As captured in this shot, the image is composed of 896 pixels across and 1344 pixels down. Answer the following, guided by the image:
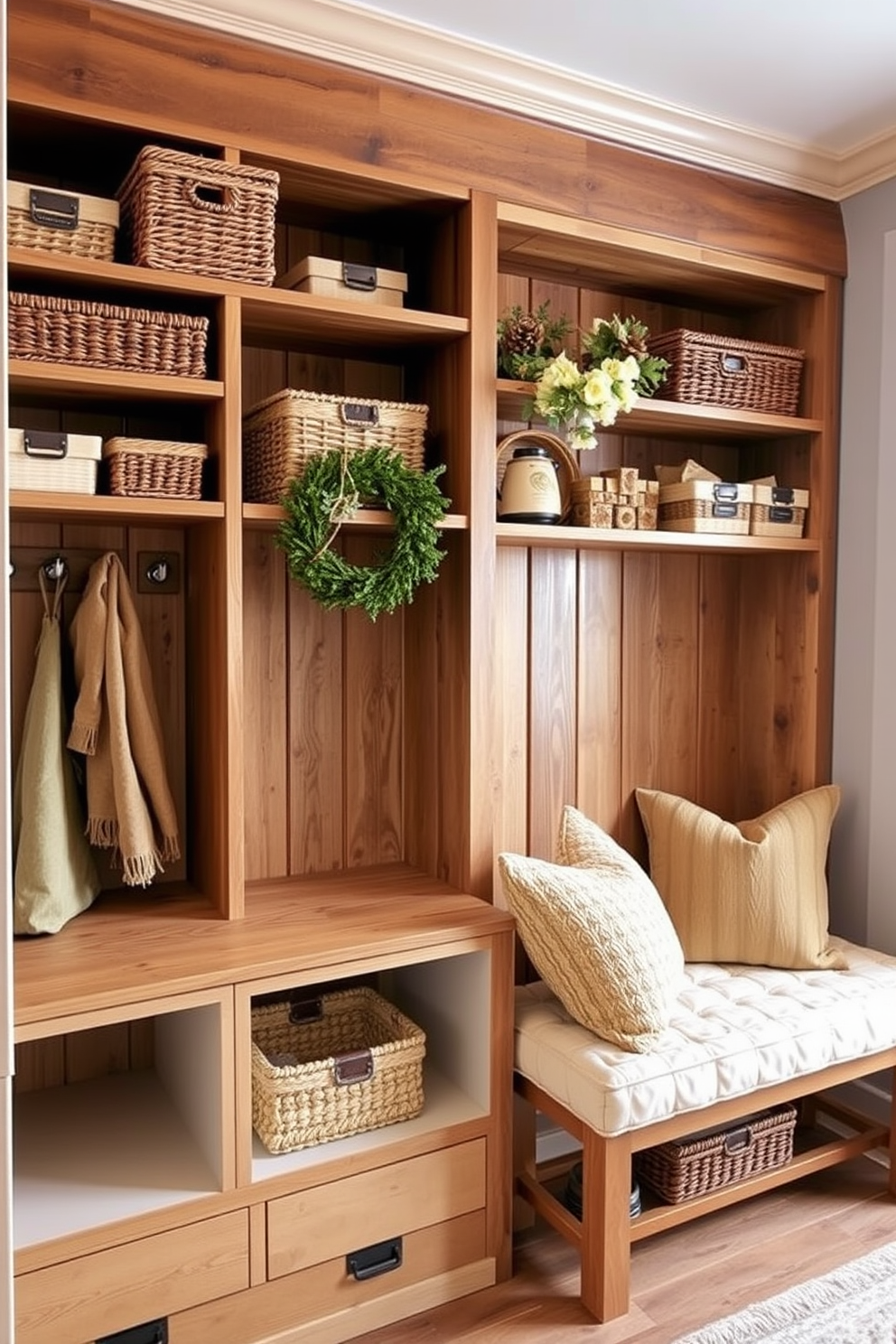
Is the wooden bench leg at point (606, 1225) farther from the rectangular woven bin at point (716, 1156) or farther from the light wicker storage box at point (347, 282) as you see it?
the light wicker storage box at point (347, 282)

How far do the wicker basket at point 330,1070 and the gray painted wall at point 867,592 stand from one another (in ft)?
4.29

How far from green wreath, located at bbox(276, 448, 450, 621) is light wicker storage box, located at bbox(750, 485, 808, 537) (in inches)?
36.7

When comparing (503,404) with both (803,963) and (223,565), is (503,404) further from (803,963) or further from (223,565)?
(803,963)

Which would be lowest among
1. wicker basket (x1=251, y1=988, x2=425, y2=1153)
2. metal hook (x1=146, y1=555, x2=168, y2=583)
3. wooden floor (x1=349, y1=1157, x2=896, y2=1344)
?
wooden floor (x1=349, y1=1157, x2=896, y2=1344)

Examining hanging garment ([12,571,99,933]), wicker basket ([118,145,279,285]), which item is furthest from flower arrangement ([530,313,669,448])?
hanging garment ([12,571,99,933])

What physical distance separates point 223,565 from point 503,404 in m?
0.84

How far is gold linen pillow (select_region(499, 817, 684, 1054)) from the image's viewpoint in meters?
2.08

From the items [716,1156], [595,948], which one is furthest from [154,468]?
[716,1156]

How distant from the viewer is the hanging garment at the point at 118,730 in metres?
2.06

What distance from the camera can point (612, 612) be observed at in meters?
2.81

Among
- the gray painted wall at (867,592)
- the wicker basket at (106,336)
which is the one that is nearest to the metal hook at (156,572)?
the wicker basket at (106,336)

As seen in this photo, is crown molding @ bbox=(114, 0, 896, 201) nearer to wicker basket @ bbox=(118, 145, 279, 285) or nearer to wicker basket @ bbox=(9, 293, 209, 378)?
wicker basket @ bbox=(118, 145, 279, 285)

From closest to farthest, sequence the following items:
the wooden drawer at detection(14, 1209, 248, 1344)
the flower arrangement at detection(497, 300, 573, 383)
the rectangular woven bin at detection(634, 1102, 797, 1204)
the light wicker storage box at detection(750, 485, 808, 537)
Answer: the wooden drawer at detection(14, 1209, 248, 1344) → the rectangular woven bin at detection(634, 1102, 797, 1204) → the flower arrangement at detection(497, 300, 573, 383) → the light wicker storage box at detection(750, 485, 808, 537)

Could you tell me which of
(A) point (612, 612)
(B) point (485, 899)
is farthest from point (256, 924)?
(A) point (612, 612)
